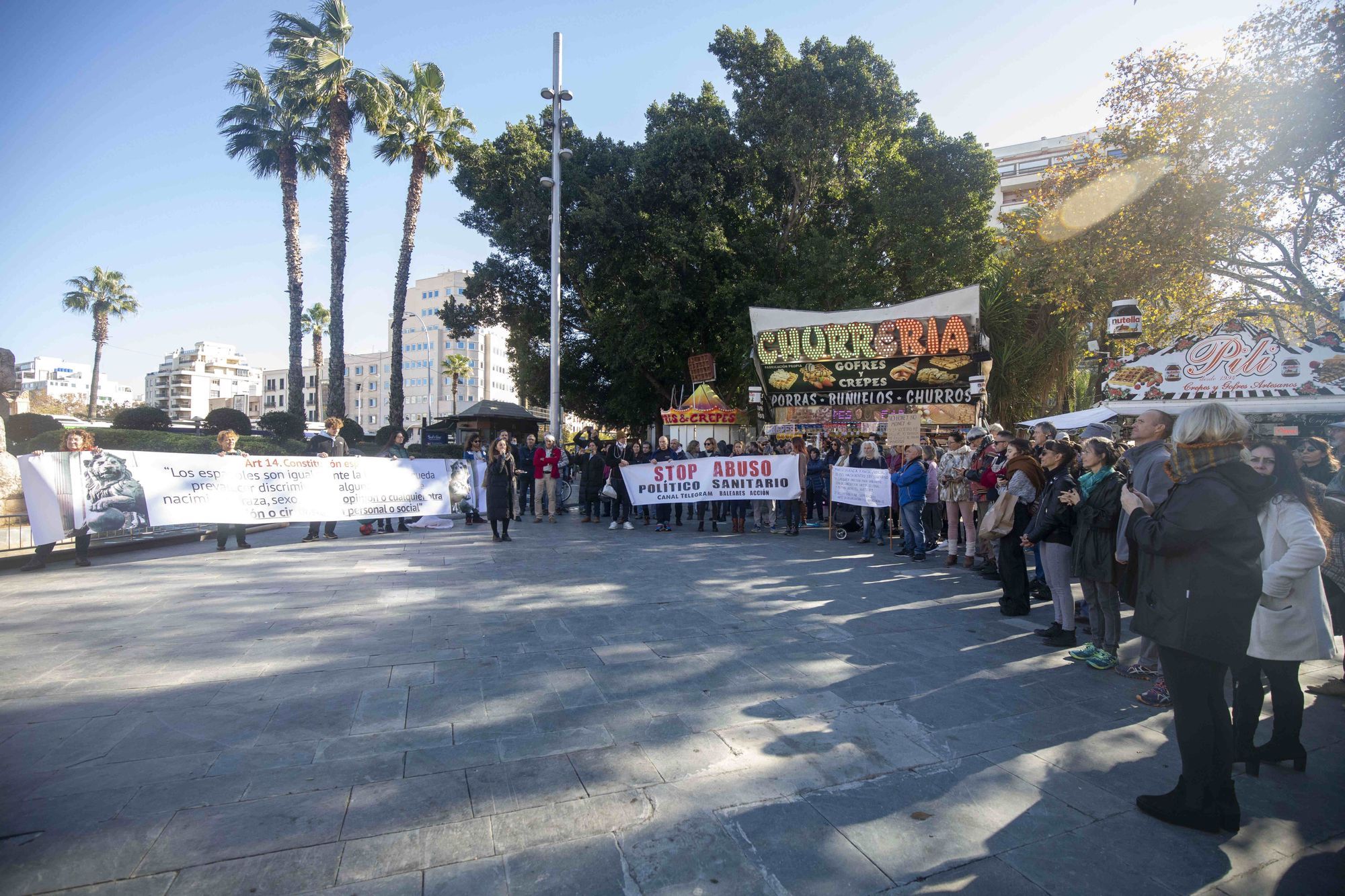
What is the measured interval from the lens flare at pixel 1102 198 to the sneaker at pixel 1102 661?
1193 centimetres

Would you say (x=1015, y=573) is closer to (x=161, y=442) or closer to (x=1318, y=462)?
(x=1318, y=462)

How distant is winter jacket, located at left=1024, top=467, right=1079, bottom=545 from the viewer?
544cm

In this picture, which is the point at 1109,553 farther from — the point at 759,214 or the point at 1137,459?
the point at 759,214

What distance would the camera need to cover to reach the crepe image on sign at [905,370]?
17.0m

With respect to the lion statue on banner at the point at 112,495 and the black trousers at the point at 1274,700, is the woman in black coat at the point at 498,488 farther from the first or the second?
the black trousers at the point at 1274,700

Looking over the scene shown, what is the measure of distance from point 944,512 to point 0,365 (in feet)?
50.9

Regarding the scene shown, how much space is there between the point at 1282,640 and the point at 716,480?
30.6 feet

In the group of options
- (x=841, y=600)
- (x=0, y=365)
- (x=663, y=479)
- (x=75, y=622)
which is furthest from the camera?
(x=663, y=479)

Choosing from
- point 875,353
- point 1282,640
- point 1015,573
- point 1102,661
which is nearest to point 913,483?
point 1015,573

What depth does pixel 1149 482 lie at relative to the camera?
15.5 feet

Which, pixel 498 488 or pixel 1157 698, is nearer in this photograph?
pixel 1157 698

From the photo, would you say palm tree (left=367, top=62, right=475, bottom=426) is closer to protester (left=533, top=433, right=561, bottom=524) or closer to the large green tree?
the large green tree

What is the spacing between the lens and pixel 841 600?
22.5ft

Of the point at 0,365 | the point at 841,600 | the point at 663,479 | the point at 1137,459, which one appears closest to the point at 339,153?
the point at 0,365
